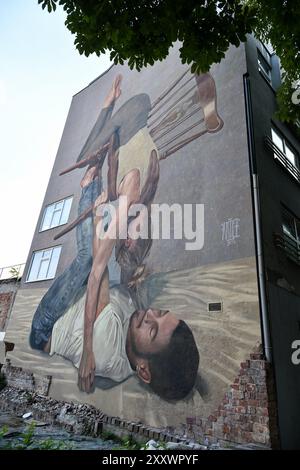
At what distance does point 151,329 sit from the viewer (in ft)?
26.8

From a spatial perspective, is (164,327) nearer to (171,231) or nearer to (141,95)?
(171,231)

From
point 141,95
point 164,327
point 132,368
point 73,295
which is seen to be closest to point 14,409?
point 73,295

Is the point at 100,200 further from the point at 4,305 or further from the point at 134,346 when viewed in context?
the point at 4,305

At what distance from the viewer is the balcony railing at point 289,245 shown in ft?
25.3

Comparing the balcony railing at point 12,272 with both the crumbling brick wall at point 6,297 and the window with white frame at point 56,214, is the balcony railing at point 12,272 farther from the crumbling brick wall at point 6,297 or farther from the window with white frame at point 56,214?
the window with white frame at point 56,214

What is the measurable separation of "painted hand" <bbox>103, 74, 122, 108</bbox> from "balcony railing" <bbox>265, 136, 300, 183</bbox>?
25.3ft

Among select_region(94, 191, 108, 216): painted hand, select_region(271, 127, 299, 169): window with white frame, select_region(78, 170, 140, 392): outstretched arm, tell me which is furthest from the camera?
select_region(94, 191, 108, 216): painted hand

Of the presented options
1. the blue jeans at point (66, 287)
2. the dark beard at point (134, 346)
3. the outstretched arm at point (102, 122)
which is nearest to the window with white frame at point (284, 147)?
the blue jeans at point (66, 287)

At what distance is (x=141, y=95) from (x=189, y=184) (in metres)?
5.40

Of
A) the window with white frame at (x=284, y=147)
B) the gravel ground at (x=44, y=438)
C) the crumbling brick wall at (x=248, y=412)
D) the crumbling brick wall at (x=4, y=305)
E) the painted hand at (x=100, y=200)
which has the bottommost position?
the gravel ground at (x=44, y=438)

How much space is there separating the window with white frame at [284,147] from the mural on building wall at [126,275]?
2.14 m

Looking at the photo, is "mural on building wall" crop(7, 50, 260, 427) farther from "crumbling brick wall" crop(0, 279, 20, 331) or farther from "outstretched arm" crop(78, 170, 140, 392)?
"crumbling brick wall" crop(0, 279, 20, 331)

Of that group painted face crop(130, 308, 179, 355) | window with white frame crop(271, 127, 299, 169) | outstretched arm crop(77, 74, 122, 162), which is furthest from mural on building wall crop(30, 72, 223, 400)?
window with white frame crop(271, 127, 299, 169)

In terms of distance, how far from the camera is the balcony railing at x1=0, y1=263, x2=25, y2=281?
A: 16094 millimetres
